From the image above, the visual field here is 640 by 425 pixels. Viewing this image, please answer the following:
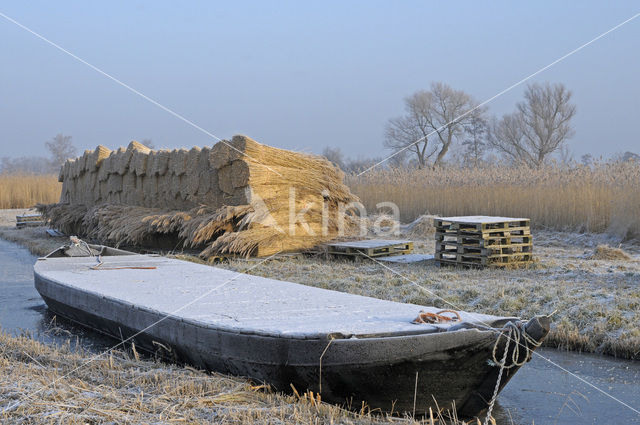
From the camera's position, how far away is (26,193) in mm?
31000

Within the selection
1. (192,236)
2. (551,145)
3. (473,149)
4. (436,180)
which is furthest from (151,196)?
(473,149)

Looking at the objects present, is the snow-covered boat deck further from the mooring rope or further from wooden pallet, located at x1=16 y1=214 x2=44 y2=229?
wooden pallet, located at x1=16 y1=214 x2=44 y2=229

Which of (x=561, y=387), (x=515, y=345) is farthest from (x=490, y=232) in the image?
(x=515, y=345)

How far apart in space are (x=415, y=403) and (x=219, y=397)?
1.38 meters

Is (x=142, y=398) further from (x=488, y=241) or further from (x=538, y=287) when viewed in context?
(x=488, y=241)

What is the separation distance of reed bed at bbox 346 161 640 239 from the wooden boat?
34.6 ft

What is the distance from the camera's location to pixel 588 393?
558cm

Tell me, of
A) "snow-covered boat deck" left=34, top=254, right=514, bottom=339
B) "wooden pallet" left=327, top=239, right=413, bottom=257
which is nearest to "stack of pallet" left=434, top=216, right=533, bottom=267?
"wooden pallet" left=327, top=239, right=413, bottom=257

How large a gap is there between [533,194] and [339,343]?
45.7 ft

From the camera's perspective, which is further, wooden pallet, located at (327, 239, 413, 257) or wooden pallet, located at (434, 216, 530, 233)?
wooden pallet, located at (327, 239, 413, 257)

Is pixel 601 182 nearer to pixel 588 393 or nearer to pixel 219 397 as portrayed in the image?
pixel 588 393

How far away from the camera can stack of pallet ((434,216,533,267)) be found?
10.8 metres

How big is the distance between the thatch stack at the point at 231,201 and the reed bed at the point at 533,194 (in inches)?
216

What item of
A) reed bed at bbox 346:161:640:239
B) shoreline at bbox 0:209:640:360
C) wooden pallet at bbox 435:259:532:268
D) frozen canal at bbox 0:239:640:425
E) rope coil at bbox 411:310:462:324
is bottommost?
frozen canal at bbox 0:239:640:425
